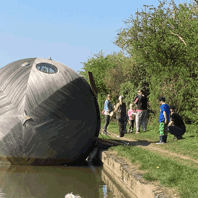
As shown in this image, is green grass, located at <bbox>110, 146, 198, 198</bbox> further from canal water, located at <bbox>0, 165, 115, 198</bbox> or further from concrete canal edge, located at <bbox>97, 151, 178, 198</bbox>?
canal water, located at <bbox>0, 165, 115, 198</bbox>

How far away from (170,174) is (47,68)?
14.7ft

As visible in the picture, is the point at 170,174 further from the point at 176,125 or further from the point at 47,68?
the point at 176,125

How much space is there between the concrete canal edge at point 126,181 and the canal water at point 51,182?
202 mm

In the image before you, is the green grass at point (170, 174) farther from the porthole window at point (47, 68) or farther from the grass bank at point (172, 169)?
the porthole window at point (47, 68)

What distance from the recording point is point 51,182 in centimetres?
634

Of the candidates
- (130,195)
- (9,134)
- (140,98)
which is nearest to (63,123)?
(9,134)

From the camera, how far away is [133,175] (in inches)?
225

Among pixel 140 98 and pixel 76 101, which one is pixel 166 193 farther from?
pixel 140 98

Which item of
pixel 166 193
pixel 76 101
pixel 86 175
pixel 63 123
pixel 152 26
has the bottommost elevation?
pixel 86 175

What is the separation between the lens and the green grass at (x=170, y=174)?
4.63 meters

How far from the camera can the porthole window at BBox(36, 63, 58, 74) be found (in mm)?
8289

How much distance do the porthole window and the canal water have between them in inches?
101

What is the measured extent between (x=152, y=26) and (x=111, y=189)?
1428 centimetres

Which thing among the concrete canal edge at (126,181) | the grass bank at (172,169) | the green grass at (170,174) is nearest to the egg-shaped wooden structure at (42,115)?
the concrete canal edge at (126,181)
